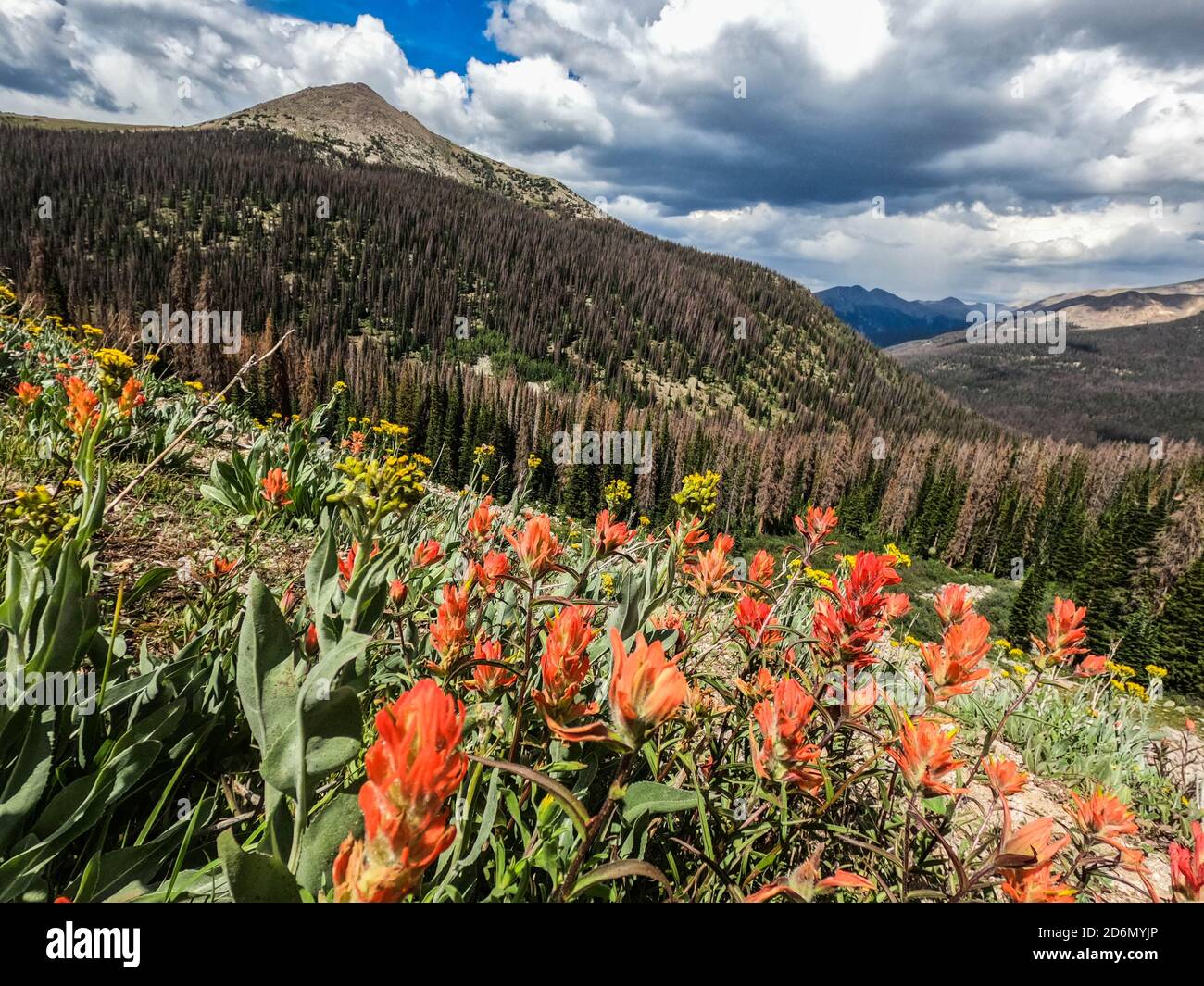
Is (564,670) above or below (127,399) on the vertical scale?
below

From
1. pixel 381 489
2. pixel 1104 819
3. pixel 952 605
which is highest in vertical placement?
pixel 381 489

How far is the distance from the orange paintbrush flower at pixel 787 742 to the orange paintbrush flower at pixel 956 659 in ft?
2.75

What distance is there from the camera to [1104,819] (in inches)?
73.2

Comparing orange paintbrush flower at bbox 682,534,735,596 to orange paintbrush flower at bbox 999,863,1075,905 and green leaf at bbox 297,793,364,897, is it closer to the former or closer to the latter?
orange paintbrush flower at bbox 999,863,1075,905

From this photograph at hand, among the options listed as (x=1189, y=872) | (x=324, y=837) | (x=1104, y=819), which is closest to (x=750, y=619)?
(x=1104, y=819)

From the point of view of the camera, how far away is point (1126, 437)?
164 m

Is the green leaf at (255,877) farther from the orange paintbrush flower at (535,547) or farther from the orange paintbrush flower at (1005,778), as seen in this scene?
the orange paintbrush flower at (1005,778)

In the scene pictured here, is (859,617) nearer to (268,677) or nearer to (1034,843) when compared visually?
(1034,843)

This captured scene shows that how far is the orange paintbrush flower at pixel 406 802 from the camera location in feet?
2.71

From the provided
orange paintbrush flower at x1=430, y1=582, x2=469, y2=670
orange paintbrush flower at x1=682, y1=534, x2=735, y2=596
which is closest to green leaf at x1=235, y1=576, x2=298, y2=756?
orange paintbrush flower at x1=430, y1=582, x2=469, y2=670

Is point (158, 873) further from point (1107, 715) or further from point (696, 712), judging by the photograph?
point (1107, 715)

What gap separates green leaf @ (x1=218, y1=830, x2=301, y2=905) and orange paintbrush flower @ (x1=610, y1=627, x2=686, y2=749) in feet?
2.10

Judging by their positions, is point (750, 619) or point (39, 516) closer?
point (39, 516)

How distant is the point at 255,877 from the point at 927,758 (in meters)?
1.73
